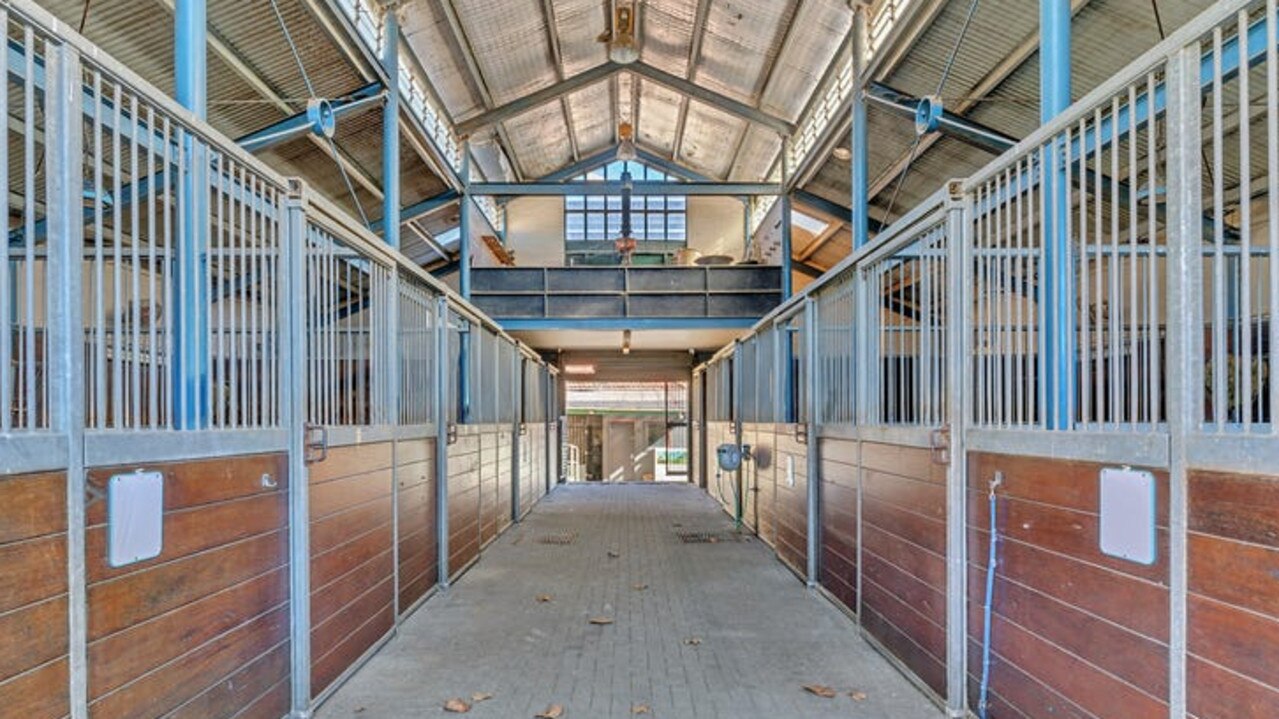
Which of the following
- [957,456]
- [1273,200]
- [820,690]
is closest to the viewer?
[1273,200]

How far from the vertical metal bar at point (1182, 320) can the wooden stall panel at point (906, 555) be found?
1242 millimetres

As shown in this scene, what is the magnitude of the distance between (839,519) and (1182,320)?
2.94 m

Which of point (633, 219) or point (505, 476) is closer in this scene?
point (505, 476)

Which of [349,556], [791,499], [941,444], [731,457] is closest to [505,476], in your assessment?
[731,457]

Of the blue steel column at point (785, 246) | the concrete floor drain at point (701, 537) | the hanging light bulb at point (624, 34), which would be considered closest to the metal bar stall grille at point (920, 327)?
the concrete floor drain at point (701, 537)

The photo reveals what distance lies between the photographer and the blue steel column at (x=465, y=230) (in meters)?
11.6

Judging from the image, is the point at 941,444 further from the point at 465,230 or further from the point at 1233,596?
the point at 465,230

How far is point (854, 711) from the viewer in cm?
311

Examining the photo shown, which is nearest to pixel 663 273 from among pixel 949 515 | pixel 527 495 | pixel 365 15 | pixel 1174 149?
pixel 527 495

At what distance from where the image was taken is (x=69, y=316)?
189 cm

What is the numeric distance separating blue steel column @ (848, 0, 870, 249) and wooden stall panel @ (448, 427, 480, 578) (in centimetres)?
389

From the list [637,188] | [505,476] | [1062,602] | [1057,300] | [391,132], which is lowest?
[505,476]

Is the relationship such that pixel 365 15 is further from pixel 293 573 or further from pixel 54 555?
pixel 54 555

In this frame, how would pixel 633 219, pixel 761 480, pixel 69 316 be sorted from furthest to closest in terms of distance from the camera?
pixel 633 219
pixel 761 480
pixel 69 316
